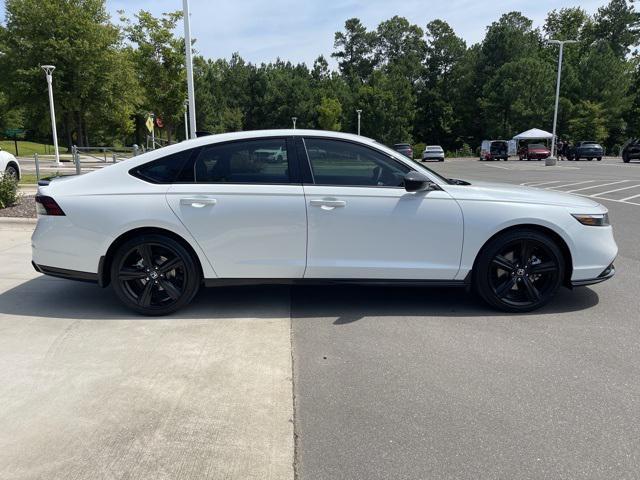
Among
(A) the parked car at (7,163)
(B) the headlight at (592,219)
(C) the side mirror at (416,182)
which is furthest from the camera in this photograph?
(A) the parked car at (7,163)

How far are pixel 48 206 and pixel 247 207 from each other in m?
1.75

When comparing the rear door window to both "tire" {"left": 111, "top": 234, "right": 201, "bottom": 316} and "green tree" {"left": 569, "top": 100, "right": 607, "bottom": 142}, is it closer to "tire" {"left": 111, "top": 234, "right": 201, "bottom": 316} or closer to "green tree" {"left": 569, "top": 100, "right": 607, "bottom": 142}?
"tire" {"left": 111, "top": 234, "right": 201, "bottom": 316}

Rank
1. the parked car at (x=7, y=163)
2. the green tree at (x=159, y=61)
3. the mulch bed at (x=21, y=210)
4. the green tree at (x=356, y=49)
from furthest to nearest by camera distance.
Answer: the green tree at (x=356, y=49), the green tree at (x=159, y=61), the parked car at (x=7, y=163), the mulch bed at (x=21, y=210)

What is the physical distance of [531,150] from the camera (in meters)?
46.1

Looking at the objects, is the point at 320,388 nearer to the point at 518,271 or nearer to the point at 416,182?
the point at 416,182

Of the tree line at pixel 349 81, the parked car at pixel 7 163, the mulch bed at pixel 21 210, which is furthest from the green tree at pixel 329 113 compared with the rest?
the mulch bed at pixel 21 210

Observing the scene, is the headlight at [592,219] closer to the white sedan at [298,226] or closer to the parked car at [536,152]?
the white sedan at [298,226]

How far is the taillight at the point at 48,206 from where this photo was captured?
4.50 meters

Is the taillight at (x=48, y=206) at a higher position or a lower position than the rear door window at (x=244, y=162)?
lower

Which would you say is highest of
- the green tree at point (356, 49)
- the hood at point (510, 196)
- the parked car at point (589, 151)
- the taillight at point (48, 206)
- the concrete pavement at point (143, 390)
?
the green tree at point (356, 49)

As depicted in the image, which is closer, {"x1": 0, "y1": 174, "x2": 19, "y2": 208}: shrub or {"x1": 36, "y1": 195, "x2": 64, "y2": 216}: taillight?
{"x1": 36, "y1": 195, "x2": 64, "y2": 216}: taillight

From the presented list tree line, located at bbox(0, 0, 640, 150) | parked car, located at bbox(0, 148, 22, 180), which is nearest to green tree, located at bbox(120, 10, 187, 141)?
tree line, located at bbox(0, 0, 640, 150)

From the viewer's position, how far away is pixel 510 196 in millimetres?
4613

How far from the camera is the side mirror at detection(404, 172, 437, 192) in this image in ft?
14.3
